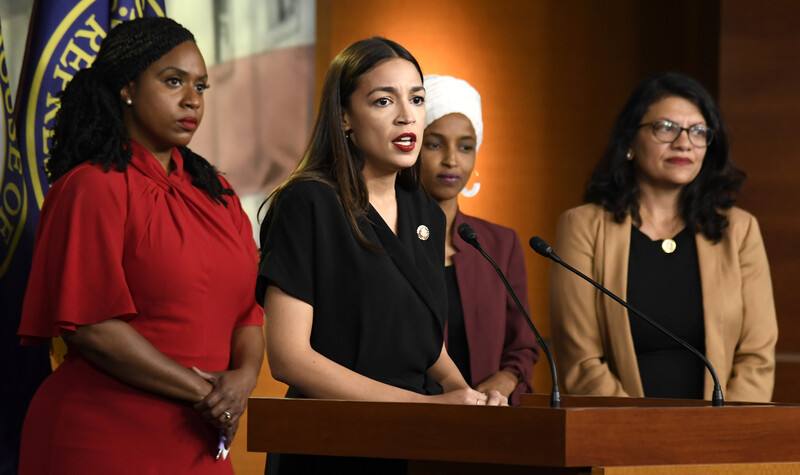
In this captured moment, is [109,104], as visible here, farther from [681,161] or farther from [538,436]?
[681,161]

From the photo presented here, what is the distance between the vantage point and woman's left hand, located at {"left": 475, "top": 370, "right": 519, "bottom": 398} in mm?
3004

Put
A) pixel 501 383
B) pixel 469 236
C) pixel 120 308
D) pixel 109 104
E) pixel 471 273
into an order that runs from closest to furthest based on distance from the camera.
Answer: pixel 469 236 < pixel 120 308 < pixel 109 104 < pixel 501 383 < pixel 471 273

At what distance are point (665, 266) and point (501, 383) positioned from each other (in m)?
0.73

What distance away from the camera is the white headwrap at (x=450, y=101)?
3.36 m

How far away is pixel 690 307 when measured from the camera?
3.27m

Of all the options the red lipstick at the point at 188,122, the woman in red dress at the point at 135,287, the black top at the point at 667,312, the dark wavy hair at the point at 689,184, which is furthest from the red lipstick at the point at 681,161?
the red lipstick at the point at 188,122

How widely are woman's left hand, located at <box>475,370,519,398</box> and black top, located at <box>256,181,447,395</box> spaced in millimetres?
926

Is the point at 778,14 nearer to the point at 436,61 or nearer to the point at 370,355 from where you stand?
the point at 436,61

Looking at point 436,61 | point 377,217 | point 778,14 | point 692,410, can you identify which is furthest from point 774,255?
point 692,410

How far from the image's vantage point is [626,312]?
128 inches

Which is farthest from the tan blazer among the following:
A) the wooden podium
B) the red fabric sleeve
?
the wooden podium

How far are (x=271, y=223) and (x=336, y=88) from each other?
34 centimetres

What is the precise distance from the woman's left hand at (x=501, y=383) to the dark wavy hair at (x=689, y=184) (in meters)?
0.70

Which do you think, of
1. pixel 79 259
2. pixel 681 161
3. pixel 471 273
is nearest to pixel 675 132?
pixel 681 161
